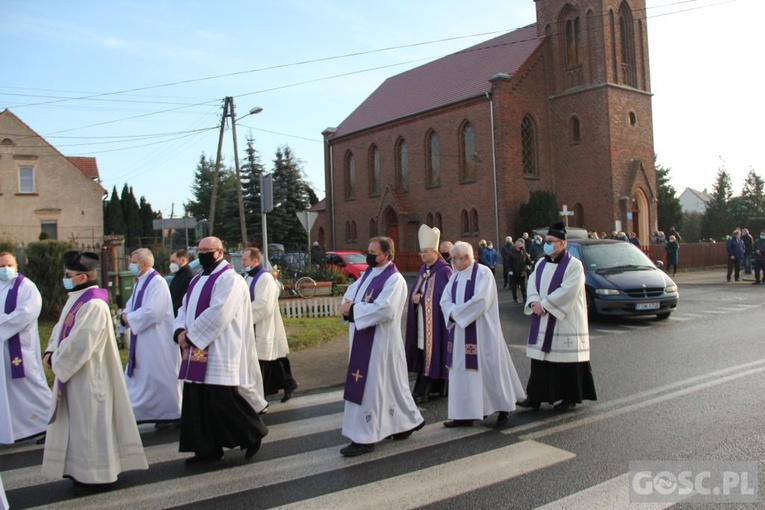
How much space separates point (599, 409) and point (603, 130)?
28527mm

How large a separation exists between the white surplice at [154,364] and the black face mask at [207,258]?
1.41 meters

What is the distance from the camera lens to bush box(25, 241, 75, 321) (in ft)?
47.6

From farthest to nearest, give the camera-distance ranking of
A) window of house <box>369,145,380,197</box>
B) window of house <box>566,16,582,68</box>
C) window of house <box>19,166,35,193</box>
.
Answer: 1. window of house <box>369,145,380,197</box>
2. window of house <box>19,166,35,193</box>
3. window of house <box>566,16,582,68</box>

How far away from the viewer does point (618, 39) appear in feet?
108

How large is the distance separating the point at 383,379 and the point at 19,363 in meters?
3.90

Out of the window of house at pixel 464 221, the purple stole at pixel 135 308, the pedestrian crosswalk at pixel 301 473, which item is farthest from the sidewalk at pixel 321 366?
the window of house at pixel 464 221

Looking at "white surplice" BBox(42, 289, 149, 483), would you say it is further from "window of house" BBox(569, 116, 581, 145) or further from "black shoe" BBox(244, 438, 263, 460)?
"window of house" BBox(569, 116, 581, 145)

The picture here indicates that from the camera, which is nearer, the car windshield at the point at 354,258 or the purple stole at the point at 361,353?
the purple stole at the point at 361,353

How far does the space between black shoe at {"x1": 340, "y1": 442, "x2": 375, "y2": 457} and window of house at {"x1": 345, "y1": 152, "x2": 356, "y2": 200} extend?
130ft

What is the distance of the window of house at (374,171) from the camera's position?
42.5 metres

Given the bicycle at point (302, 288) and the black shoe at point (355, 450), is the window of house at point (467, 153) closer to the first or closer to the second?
the bicycle at point (302, 288)

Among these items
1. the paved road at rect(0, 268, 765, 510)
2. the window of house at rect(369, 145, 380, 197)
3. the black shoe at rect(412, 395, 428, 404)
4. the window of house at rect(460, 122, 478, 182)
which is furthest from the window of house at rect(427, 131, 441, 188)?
the black shoe at rect(412, 395, 428, 404)

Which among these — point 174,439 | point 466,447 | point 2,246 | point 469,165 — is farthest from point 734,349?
point 469,165

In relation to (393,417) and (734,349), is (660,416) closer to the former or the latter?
(393,417)
